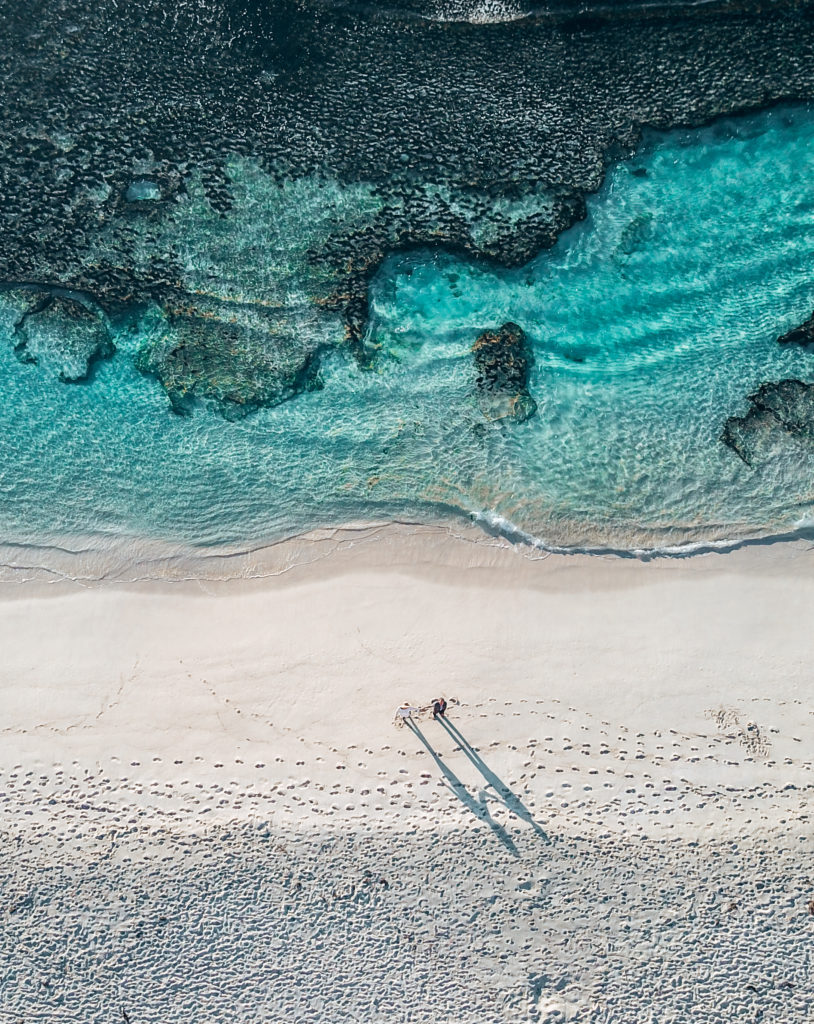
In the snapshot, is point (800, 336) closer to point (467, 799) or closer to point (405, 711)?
point (405, 711)

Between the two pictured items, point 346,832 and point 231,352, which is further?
point 231,352

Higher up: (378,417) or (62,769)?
(378,417)

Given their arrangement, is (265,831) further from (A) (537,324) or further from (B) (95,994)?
(A) (537,324)

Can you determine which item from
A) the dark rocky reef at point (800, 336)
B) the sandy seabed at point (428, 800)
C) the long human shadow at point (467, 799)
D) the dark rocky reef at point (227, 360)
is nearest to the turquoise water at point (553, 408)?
the dark rocky reef at point (800, 336)

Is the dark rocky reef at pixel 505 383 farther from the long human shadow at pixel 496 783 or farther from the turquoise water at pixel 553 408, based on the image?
the long human shadow at pixel 496 783

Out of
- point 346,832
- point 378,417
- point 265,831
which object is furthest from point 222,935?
point 378,417

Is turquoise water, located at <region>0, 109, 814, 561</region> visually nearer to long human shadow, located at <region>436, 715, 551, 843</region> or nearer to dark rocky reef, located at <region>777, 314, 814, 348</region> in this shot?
dark rocky reef, located at <region>777, 314, 814, 348</region>
